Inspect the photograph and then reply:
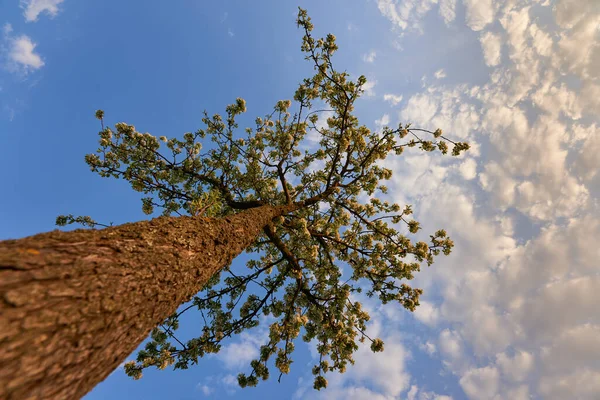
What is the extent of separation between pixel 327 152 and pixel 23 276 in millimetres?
11298

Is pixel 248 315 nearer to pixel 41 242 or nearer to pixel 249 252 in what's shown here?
pixel 249 252

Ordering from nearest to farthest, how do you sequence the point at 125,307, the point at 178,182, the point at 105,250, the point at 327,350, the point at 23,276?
the point at 23,276, the point at 125,307, the point at 105,250, the point at 327,350, the point at 178,182

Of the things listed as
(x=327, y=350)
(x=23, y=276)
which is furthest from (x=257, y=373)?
(x=23, y=276)

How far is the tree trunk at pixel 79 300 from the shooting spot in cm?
152

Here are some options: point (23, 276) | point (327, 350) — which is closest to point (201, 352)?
point (327, 350)

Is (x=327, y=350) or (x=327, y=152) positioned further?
(x=327, y=152)

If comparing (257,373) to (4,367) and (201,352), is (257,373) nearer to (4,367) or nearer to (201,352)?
(201,352)

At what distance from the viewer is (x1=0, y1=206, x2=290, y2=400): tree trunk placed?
4.99ft

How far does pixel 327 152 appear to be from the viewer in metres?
12.2

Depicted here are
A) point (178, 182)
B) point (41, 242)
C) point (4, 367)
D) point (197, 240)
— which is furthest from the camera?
point (178, 182)

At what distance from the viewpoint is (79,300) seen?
1914 millimetres

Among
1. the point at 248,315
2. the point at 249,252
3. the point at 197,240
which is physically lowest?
the point at 197,240

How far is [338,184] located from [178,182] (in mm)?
7207

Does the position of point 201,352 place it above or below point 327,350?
below
